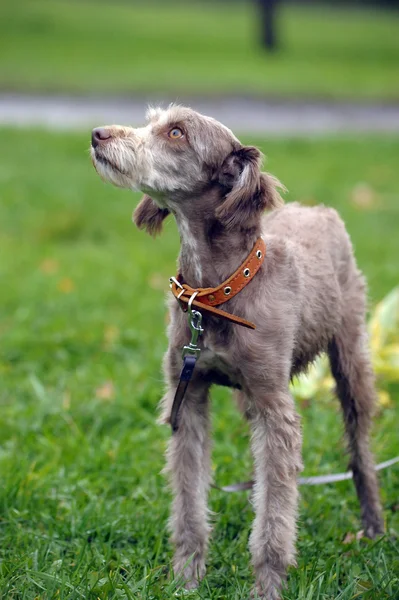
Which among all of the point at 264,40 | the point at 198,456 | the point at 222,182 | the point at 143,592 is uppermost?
the point at 264,40

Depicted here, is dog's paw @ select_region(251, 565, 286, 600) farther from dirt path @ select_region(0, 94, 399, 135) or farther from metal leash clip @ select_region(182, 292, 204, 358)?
dirt path @ select_region(0, 94, 399, 135)

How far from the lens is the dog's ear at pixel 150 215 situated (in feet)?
12.7

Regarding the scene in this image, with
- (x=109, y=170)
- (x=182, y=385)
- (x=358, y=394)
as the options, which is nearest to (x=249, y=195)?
(x=109, y=170)

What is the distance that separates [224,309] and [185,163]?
62cm

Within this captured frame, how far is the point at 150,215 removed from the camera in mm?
3871

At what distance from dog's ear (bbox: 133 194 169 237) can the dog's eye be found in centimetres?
36

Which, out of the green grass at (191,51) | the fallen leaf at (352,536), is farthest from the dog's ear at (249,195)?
the green grass at (191,51)

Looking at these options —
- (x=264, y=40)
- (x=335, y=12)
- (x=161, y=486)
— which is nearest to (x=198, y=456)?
(x=161, y=486)

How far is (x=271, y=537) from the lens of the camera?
351 cm

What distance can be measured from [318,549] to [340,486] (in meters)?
0.76

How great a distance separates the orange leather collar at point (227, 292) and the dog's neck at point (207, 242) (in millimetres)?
50

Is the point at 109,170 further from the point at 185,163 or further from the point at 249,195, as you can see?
the point at 249,195

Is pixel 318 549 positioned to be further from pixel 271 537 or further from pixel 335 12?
pixel 335 12

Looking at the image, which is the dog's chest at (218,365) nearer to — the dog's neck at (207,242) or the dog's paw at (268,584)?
the dog's neck at (207,242)
